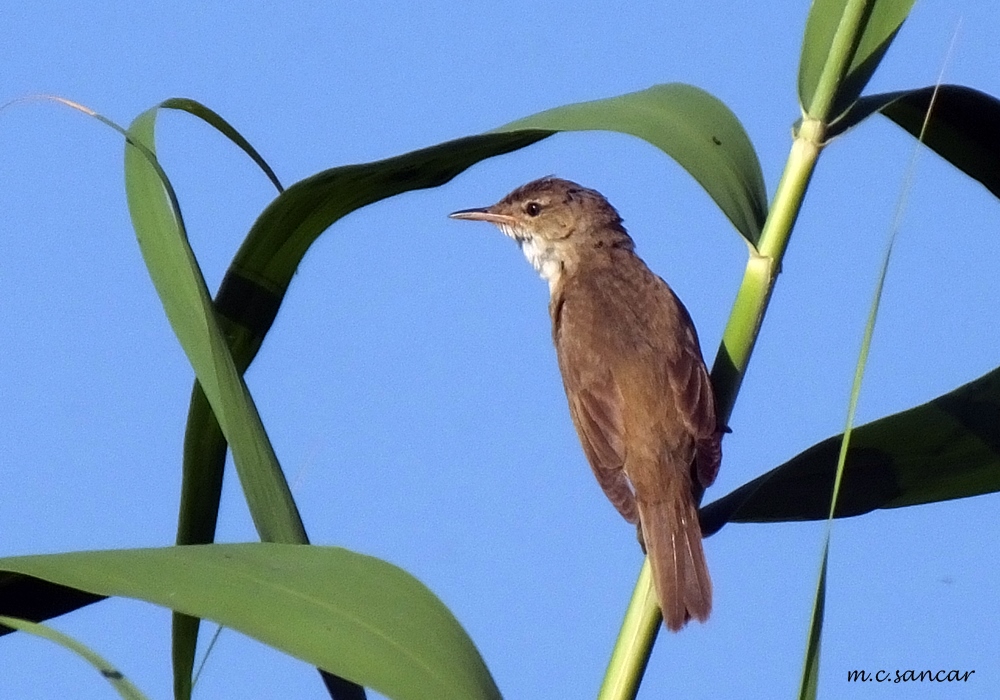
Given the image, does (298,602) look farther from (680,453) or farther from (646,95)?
(680,453)

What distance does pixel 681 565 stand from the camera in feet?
8.29

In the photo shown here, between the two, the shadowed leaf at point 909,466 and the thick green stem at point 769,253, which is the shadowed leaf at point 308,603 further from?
the shadowed leaf at point 909,466

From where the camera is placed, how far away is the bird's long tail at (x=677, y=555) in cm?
229

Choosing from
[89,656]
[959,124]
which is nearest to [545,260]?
[959,124]

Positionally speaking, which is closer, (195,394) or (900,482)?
(195,394)

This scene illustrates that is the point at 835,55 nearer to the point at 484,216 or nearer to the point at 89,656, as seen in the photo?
the point at 89,656

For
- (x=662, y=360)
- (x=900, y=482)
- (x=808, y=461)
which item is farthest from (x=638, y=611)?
(x=662, y=360)

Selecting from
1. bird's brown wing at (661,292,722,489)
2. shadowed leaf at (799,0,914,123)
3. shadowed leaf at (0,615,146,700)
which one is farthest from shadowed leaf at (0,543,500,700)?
bird's brown wing at (661,292,722,489)

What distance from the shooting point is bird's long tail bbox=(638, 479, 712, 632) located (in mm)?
2285

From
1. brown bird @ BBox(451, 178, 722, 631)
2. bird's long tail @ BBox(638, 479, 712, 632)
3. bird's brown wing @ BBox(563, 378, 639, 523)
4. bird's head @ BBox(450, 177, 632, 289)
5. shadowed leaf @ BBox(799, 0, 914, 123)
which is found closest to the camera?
shadowed leaf @ BBox(799, 0, 914, 123)

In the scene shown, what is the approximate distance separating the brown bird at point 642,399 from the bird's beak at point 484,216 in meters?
0.33

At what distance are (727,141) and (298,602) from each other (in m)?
1.13

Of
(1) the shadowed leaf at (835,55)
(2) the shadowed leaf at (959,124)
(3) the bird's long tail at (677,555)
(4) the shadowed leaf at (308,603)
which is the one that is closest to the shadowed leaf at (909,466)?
(3) the bird's long tail at (677,555)

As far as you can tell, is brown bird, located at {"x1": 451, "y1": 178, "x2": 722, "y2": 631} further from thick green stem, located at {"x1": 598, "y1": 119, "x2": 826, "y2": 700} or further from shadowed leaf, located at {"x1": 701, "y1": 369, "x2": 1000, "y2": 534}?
thick green stem, located at {"x1": 598, "y1": 119, "x2": 826, "y2": 700}
